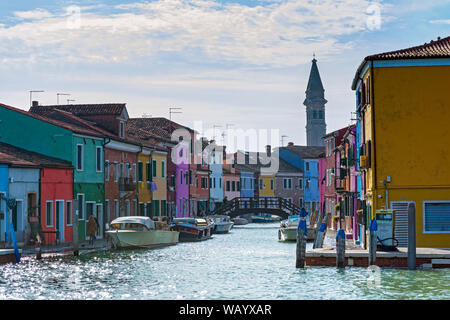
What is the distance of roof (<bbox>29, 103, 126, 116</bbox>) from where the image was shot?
2069 inches

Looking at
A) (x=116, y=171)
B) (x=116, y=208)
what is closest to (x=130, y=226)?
(x=116, y=208)

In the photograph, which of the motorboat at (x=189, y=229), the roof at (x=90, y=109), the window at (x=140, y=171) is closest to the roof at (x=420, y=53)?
the motorboat at (x=189, y=229)

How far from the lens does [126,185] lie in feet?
169

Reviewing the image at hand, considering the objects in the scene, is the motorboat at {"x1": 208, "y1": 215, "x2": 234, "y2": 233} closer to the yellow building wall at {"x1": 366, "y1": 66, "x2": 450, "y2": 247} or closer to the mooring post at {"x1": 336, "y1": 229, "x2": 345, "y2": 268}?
the yellow building wall at {"x1": 366, "y1": 66, "x2": 450, "y2": 247}

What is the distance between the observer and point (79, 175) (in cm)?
4450

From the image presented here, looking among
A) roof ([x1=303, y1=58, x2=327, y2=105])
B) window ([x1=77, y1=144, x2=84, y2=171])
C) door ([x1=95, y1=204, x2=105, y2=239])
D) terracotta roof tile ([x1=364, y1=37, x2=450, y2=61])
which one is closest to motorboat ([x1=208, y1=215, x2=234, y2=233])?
door ([x1=95, y1=204, x2=105, y2=239])

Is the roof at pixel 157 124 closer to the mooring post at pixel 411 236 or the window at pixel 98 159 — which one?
the window at pixel 98 159

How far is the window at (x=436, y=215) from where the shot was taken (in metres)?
32.2

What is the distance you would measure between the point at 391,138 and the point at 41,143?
740 inches

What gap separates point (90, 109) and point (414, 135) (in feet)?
86.1

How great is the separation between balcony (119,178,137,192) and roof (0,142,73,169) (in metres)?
8.26

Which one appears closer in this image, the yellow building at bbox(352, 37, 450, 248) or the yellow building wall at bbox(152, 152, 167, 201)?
the yellow building at bbox(352, 37, 450, 248)
